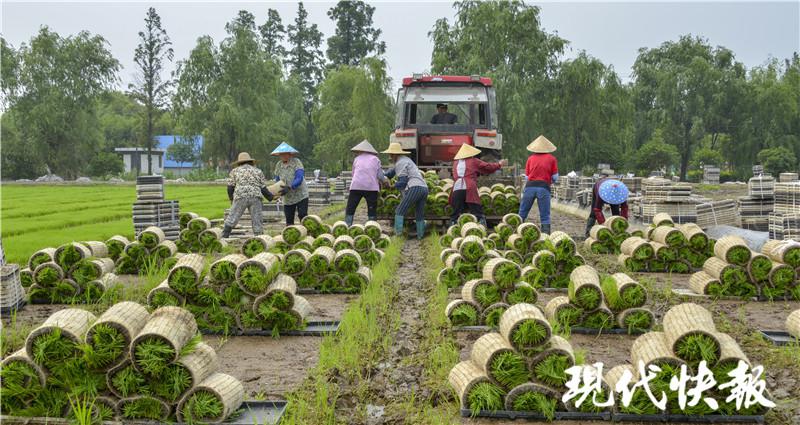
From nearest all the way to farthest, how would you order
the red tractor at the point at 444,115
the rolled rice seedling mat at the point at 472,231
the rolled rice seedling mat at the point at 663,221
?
1. the rolled rice seedling mat at the point at 472,231
2. the rolled rice seedling mat at the point at 663,221
3. the red tractor at the point at 444,115

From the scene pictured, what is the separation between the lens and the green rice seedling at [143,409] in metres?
4.06

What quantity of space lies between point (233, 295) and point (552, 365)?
10.4 feet

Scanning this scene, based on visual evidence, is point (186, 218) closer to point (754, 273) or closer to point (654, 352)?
point (754, 273)

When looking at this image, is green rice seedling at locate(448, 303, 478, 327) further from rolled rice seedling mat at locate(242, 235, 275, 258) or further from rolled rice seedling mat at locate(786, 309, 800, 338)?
rolled rice seedling mat at locate(242, 235, 275, 258)

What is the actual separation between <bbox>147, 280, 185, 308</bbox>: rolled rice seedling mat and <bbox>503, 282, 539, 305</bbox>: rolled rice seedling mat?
3.11m

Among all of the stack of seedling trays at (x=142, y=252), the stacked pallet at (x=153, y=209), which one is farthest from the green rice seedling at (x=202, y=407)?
the stacked pallet at (x=153, y=209)

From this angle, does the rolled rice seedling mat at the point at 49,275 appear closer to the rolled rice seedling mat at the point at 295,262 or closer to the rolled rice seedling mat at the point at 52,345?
the rolled rice seedling mat at the point at 295,262

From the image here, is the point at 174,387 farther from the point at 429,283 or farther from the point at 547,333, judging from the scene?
the point at 429,283

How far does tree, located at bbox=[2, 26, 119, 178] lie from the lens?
50.0 metres

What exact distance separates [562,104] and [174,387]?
1345 inches

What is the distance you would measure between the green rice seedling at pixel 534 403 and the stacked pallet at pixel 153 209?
27.3 feet

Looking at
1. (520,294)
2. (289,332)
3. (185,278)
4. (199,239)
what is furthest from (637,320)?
(199,239)

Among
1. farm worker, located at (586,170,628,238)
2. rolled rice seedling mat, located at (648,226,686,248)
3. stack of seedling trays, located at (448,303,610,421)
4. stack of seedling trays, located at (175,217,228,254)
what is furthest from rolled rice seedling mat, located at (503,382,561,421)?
farm worker, located at (586,170,628,238)

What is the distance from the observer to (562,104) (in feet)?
118
